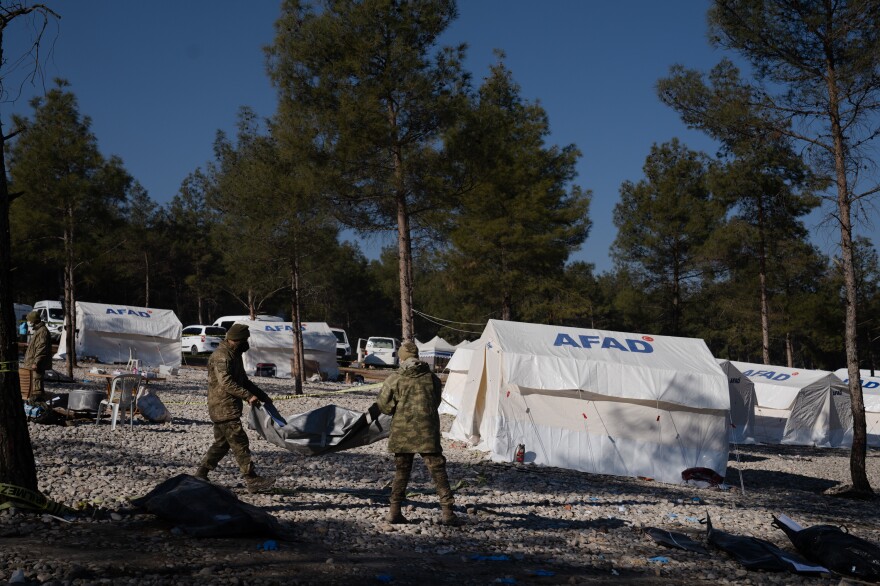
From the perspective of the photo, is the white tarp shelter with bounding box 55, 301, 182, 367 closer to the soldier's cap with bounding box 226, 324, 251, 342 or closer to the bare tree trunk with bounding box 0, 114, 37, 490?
the soldier's cap with bounding box 226, 324, 251, 342

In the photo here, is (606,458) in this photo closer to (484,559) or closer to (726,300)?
(484,559)

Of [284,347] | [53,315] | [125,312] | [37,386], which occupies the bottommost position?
[37,386]

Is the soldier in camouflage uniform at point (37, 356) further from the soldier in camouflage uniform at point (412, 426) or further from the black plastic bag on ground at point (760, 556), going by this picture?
the black plastic bag on ground at point (760, 556)

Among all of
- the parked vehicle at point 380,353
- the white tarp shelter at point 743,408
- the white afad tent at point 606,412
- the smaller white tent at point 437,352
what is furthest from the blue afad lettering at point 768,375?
the smaller white tent at point 437,352

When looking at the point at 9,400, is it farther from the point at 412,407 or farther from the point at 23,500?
the point at 412,407

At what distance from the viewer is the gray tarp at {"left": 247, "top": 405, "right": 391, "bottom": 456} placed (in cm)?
878

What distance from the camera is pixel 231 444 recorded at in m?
7.66

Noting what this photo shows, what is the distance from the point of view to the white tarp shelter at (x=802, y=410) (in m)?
25.0

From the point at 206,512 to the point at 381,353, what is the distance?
34.0 meters

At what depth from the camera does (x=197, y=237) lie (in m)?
46.5

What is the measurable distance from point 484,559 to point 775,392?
2140 cm

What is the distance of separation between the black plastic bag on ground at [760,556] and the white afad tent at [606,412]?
245 inches

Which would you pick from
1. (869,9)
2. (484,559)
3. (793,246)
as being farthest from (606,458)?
(793,246)

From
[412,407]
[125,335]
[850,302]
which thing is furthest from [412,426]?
[125,335]
